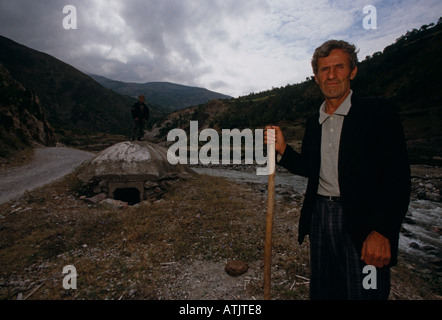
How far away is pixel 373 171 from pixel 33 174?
45.7 feet

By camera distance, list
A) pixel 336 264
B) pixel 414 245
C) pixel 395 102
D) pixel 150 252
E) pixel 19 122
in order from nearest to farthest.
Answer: pixel 336 264
pixel 150 252
pixel 414 245
pixel 19 122
pixel 395 102

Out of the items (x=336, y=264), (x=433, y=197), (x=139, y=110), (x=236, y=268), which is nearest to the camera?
(x=336, y=264)

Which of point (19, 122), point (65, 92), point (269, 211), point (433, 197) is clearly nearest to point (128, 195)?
point (269, 211)

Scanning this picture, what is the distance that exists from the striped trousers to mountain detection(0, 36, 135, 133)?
3407 inches

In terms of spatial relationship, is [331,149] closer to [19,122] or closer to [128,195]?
[128,195]

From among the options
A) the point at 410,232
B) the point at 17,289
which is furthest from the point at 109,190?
the point at 410,232

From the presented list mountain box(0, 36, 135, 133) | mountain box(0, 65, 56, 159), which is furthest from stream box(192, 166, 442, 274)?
mountain box(0, 36, 135, 133)

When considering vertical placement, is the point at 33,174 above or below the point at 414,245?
above

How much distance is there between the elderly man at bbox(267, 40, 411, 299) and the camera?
166 cm

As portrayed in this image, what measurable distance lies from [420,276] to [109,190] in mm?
9689

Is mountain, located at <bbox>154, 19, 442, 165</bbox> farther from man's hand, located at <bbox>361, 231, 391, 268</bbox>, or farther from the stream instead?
man's hand, located at <bbox>361, 231, 391, 268</bbox>

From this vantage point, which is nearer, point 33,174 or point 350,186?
point 350,186

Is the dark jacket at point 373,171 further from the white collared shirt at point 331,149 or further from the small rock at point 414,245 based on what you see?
the small rock at point 414,245

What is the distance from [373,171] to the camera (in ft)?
5.76
